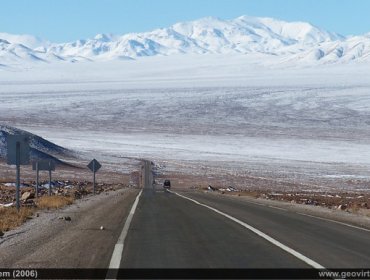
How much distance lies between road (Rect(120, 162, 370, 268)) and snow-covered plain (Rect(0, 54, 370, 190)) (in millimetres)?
51879

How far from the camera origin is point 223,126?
5807 inches

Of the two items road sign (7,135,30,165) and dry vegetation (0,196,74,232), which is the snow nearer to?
dry vegetation (0,196,74,232)

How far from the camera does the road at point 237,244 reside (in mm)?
11156

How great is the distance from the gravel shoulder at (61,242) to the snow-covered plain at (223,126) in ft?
171

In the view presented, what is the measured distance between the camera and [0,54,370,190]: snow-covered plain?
331 ft

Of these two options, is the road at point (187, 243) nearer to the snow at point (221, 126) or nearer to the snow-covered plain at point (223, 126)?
the snow-covered plain at point (223, 126)

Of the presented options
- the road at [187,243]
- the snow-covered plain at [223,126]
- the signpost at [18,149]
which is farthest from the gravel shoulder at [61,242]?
the snow-covered plain at [223,126]

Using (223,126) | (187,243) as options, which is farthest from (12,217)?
(223,126)

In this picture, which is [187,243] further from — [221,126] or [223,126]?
[221,126]

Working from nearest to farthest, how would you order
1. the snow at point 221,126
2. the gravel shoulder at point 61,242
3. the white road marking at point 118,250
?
the white road marking at point 118,250 < the gravel shoulder at point 61,242 < the snow at point 221,126

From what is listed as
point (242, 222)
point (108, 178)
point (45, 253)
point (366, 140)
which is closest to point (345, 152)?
point (366, 140)

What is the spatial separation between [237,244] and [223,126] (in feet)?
441

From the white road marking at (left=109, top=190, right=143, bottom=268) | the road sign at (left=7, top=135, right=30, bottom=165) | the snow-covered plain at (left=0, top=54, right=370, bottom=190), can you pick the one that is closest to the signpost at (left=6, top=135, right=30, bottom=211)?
the road sign at (left=7, top=135, right=30, bottom=165)

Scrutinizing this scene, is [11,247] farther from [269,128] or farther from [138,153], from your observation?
[269,128]
